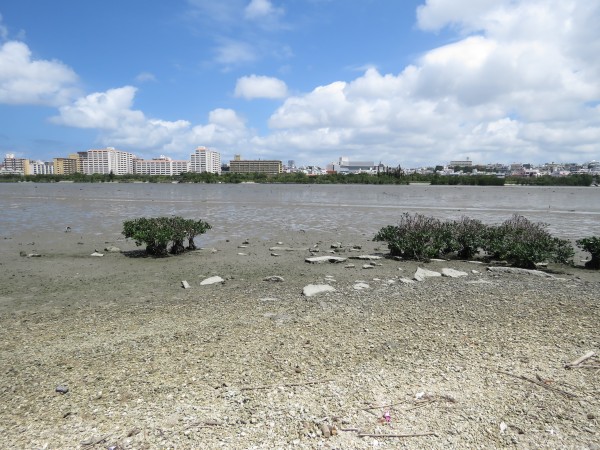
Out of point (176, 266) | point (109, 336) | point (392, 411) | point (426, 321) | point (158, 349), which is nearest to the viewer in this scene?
point (392, 411)

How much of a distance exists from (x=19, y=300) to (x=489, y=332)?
30.0ft

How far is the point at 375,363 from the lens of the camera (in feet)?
18.6

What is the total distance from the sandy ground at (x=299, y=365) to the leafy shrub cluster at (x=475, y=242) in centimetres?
245

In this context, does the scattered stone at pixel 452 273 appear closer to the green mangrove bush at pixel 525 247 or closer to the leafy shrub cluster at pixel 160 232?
the green mangrove bush at pixel 525 247

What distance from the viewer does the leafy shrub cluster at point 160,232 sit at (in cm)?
1438

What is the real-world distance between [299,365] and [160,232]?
10.1m

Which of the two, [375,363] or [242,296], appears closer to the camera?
[375,363]

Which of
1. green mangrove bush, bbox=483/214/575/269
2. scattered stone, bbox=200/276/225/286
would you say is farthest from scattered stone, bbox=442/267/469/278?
scattered stone, bbox=200/276/225/286

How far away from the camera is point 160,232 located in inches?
570

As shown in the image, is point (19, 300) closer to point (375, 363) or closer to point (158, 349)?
point (158, 349)

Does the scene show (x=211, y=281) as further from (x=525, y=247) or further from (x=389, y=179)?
(x=389, y=179)

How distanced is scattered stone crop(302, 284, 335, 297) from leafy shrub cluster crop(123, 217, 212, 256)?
6.61m

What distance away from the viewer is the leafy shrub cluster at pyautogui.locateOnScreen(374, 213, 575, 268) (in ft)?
42.9

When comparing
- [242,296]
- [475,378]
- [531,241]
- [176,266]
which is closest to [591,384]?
[475,378]
